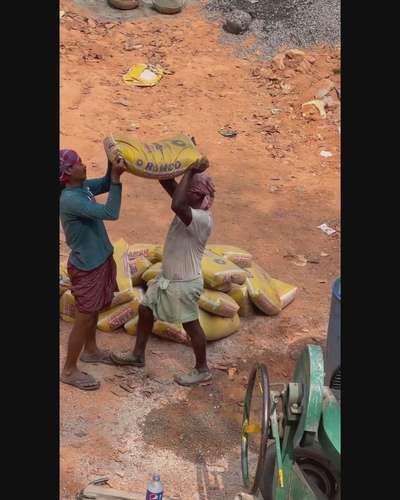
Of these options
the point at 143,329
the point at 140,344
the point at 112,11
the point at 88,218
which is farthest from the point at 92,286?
the point at 112,11

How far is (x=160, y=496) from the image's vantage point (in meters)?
4.22

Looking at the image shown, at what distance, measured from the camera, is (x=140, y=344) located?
5.75 metres

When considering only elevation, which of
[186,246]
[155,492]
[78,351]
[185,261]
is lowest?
[78,351]

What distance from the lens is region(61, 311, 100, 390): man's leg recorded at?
5.37 m

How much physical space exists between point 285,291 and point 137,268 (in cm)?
141

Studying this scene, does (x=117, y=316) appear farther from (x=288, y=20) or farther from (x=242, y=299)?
(x=288, y=20)

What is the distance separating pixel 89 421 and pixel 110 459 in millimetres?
420

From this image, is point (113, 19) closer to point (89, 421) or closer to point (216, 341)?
point (216, 341)

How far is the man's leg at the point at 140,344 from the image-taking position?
18.4 feet

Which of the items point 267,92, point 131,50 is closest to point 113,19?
point 131,50

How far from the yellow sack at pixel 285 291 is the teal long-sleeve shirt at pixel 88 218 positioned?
2.03 m

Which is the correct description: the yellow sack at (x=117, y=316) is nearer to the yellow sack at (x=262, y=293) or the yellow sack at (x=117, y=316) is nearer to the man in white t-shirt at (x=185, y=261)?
the man in white t-shirt at (x=185, y=261)

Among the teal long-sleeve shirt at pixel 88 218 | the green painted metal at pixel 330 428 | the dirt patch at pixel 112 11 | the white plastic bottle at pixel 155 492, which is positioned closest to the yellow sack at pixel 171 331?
the teal long-sleeve shirt at pixel 88 218

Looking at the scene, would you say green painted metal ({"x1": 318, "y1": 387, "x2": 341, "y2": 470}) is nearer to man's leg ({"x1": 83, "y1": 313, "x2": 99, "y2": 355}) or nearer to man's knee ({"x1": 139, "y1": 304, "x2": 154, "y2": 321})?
man's knee ({"x1": 139, "y1": 304, "x2": 154, "y2": 321})
